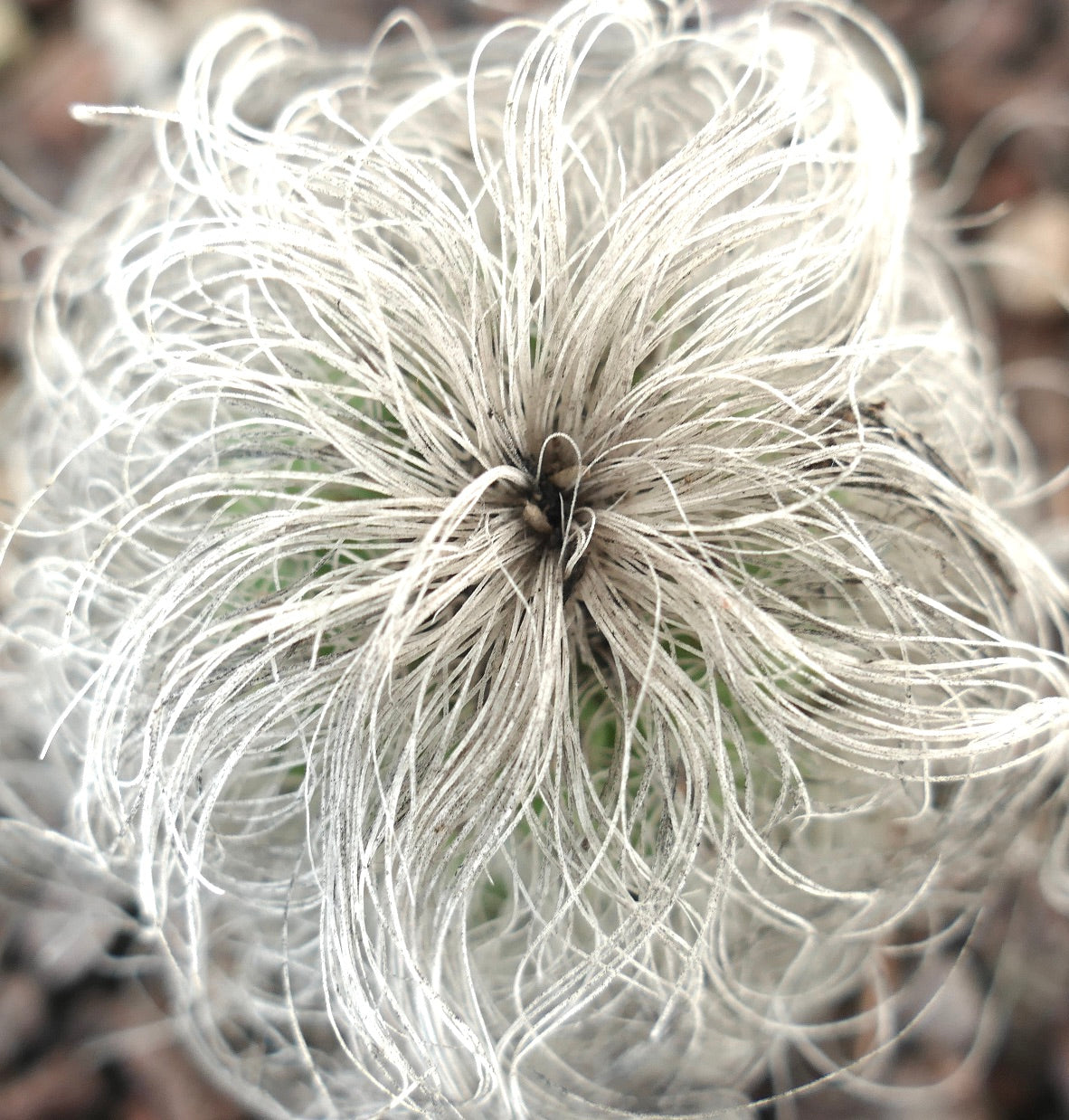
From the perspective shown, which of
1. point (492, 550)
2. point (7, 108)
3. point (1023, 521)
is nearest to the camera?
point (492, 550)

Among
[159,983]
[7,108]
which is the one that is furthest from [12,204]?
[159,983]

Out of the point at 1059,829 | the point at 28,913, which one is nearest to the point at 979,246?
the point at 1059,829

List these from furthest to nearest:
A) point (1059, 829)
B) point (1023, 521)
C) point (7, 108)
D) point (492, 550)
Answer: point (7, 108) < point (1023, 521) < point (1059, 829) < point (492, 550)

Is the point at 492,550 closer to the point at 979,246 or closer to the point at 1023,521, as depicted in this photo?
the point at 1023,521

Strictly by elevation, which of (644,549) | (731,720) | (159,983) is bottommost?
(159,983)

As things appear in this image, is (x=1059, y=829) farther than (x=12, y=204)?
No

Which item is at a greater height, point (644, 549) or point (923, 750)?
point (644, 549)
